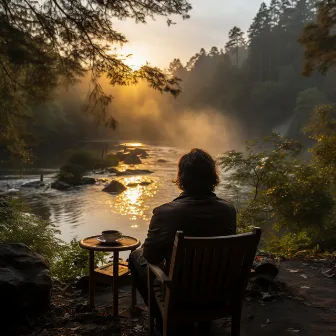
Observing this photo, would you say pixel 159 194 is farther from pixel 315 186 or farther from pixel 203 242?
pixel 203 242

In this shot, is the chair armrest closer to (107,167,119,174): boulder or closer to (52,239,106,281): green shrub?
(52,239,106,281): green shrub

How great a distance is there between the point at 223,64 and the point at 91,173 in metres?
A: 50.3

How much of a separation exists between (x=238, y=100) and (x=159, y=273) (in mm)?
67441

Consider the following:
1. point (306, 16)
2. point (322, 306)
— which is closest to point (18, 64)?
point (322, 306)

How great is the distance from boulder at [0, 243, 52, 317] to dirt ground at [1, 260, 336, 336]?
0.52 feet

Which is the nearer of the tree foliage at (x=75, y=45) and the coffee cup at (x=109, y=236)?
the coffee cup at (x=109, y=236)

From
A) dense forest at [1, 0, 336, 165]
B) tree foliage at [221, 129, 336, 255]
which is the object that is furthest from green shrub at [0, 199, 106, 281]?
dense forest at [1, 0, 336, 165]

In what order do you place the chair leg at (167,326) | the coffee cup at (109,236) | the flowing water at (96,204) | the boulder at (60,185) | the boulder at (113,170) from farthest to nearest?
1. the boulder at (113,170)
2. the boulder at (60,185)
3. the flowing water at (96,204)
4. the coffee cup at (109,236)
5. the chair leg at (167,326)

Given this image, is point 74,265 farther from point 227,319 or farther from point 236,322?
point 236,322

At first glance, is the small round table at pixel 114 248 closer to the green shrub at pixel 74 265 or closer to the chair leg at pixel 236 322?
the chair leg at pixel 236 322

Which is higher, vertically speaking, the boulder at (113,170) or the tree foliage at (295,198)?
the tree foliage at (295,198)

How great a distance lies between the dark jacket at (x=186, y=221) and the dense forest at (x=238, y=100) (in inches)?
1790

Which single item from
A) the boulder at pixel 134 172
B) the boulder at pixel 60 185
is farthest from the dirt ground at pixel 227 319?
the boulder at pixel 134 172

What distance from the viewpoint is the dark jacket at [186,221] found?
2.91 m
